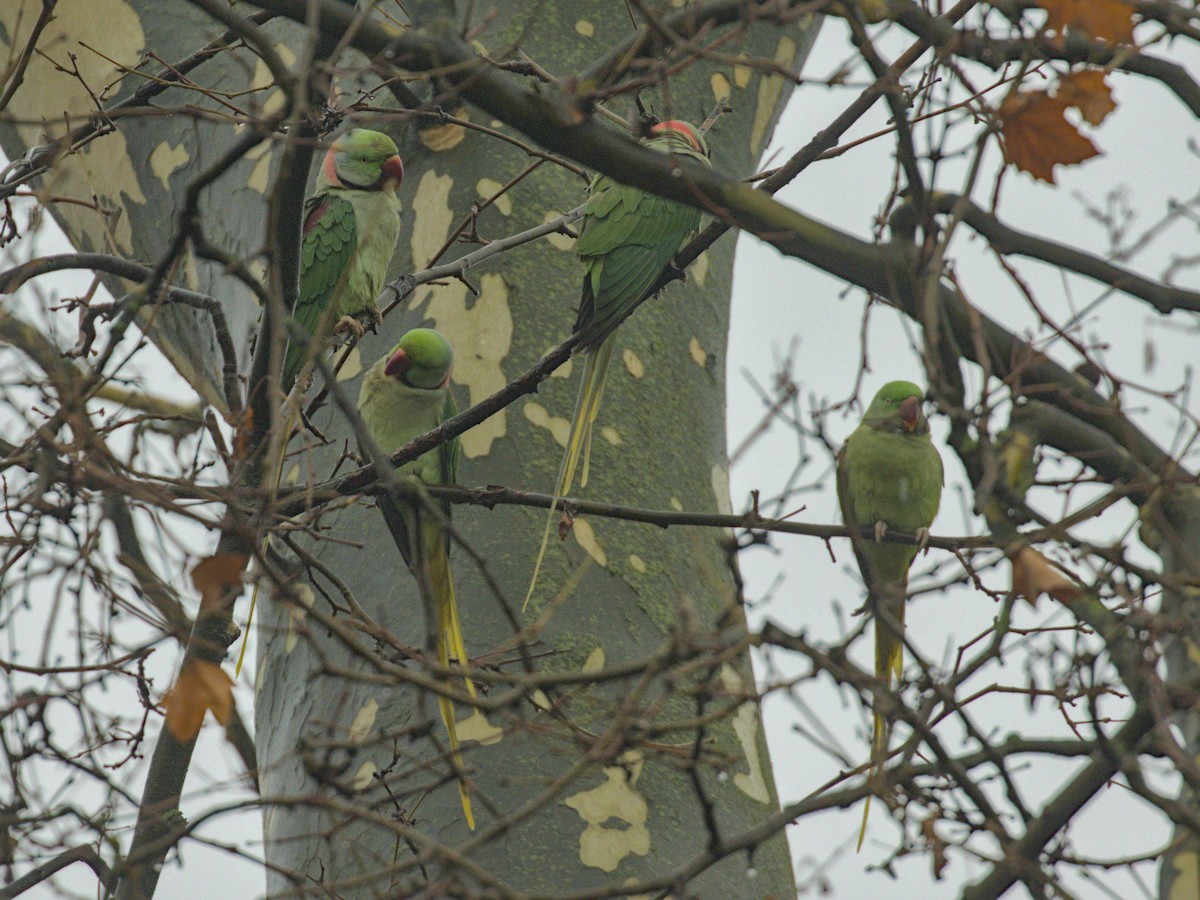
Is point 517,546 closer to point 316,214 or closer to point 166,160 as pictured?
point 316,214

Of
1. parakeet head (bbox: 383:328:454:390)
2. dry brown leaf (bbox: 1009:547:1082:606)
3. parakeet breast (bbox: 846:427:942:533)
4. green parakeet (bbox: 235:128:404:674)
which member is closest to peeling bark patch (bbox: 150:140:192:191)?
green parakeet (bbox: 235:128:404:674)

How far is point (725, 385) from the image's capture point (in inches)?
144

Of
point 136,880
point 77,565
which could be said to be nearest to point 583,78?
point 77,565

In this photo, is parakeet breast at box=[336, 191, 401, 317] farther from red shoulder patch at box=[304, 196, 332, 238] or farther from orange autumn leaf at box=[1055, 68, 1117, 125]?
orange autumn leaf at box=[1055, 68, 1117, 125]

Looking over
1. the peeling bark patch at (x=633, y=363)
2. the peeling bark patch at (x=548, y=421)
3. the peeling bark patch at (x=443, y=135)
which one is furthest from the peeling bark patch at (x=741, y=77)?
the peeling bark patch at (x=548, y=421)

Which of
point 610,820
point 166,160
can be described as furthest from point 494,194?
point 610,820

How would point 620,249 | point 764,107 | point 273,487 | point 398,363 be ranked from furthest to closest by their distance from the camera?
point 764,107
point 398,363
point 620,249
point 273,487

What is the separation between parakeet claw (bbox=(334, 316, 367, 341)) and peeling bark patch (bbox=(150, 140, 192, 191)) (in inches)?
35.8

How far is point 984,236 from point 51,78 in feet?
12.4

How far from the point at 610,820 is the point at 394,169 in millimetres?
Answer: 2055

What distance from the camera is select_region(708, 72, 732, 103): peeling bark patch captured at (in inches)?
159

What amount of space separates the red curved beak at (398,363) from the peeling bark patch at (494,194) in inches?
18.9

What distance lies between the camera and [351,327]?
3.55m

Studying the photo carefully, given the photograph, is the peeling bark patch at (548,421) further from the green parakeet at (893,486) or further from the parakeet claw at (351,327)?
the green parakeet at (893,486)
